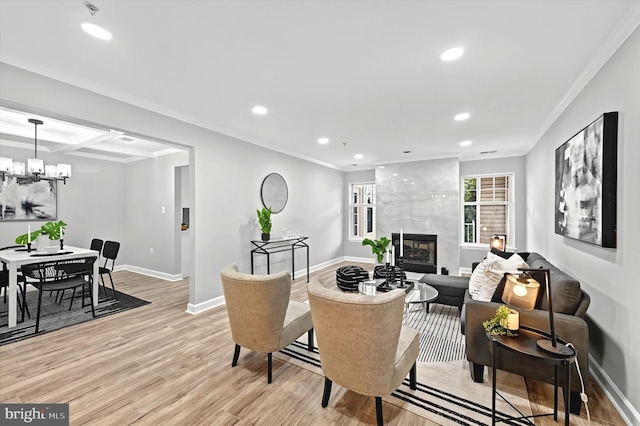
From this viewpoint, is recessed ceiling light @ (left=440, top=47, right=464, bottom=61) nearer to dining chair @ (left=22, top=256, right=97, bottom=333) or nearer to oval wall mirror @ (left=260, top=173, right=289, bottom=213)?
oval wall mirror @ (left=260, top=173, right=289, bottom=213)

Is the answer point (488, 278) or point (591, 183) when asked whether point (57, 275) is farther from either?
point (591, 183)

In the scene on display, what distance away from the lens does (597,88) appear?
2.31 metres

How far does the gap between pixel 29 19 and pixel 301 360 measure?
3.21 meters

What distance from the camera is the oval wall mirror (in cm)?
489

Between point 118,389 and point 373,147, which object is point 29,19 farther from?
point 373,147

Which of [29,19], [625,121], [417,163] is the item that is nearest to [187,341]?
[29,19]

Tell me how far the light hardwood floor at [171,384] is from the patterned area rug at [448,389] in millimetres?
100

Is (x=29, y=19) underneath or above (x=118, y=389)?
above

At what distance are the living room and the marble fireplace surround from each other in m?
0.21

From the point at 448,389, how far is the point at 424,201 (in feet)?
14.9

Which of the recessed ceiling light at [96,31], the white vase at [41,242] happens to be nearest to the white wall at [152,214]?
the white vase at [41,242]

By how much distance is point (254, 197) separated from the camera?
4.68 metres

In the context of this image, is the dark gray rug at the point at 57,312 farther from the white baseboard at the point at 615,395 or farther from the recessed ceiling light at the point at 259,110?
the white baseboard at the point at 615,395

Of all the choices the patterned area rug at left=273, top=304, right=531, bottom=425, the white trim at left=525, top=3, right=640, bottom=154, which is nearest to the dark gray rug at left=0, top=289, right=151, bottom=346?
the patterned area rug at left=273, top=304, right=531, bottom=425
